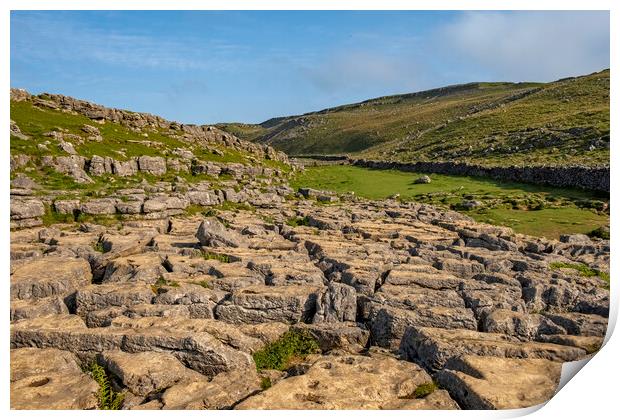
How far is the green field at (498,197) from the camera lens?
1099 inches

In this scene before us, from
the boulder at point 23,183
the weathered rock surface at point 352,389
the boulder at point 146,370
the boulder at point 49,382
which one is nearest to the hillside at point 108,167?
the boulder at point 23,183

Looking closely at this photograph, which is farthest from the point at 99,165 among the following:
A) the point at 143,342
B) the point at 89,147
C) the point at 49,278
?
the point at 143,342

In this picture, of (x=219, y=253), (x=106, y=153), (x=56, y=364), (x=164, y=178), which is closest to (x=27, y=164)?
(x=106, y=153)

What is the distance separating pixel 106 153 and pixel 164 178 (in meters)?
4.78

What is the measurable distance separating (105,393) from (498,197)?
33.9 metres

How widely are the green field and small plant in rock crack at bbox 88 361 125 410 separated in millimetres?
23402

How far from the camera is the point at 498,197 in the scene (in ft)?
121

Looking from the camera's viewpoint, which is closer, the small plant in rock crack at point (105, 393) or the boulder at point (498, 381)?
the boulder at point (498, 381)

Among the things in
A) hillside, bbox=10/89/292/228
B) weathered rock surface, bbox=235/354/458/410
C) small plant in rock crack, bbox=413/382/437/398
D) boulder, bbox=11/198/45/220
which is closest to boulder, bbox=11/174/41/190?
hillside, bbox=10/89/292/228

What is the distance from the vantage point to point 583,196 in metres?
35.7

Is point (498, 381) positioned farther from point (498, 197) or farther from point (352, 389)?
point (498, 197)

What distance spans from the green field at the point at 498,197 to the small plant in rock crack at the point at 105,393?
76.8 feet

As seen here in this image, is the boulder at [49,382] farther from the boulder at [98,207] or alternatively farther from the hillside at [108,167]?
the boulder at [98,207]

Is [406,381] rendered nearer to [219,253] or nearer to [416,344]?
[416,344]
